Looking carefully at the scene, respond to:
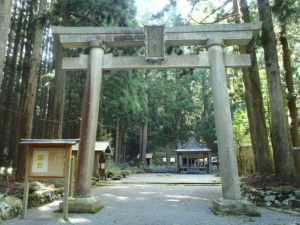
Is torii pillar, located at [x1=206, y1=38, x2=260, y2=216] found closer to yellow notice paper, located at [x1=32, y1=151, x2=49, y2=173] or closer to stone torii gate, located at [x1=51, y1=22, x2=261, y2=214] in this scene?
stone torii gate, located at [x1=51, y1=22, x2=261, y2=214]

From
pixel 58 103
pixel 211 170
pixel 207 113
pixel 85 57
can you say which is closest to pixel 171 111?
pixel 207 113

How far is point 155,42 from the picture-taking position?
536 cm

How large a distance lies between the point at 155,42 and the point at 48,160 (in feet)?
11.9

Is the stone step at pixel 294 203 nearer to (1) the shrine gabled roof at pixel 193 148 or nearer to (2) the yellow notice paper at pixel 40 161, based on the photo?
(2) the yellow notice paper at pixel 40 161

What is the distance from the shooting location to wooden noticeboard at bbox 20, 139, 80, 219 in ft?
13.9

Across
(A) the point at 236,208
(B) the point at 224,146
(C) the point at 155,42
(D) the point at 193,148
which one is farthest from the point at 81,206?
(D) the point at 193,148

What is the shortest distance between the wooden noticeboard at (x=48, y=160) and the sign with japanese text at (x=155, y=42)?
2.75 metres

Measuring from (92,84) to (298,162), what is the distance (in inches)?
278

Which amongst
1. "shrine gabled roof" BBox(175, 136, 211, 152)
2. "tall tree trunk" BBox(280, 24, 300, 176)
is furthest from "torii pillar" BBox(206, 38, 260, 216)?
"shrine gabled roof" BBox(175, 136, 211, 152)

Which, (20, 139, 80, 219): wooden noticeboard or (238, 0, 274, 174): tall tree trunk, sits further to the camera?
(238, 0, 274, 174): tall tree trunk

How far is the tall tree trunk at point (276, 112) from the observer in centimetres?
589

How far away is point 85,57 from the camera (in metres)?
5.41

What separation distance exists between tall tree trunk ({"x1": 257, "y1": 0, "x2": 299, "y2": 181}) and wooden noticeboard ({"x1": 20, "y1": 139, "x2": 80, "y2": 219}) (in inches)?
212

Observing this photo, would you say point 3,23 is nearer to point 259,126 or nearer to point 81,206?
point 81,206
